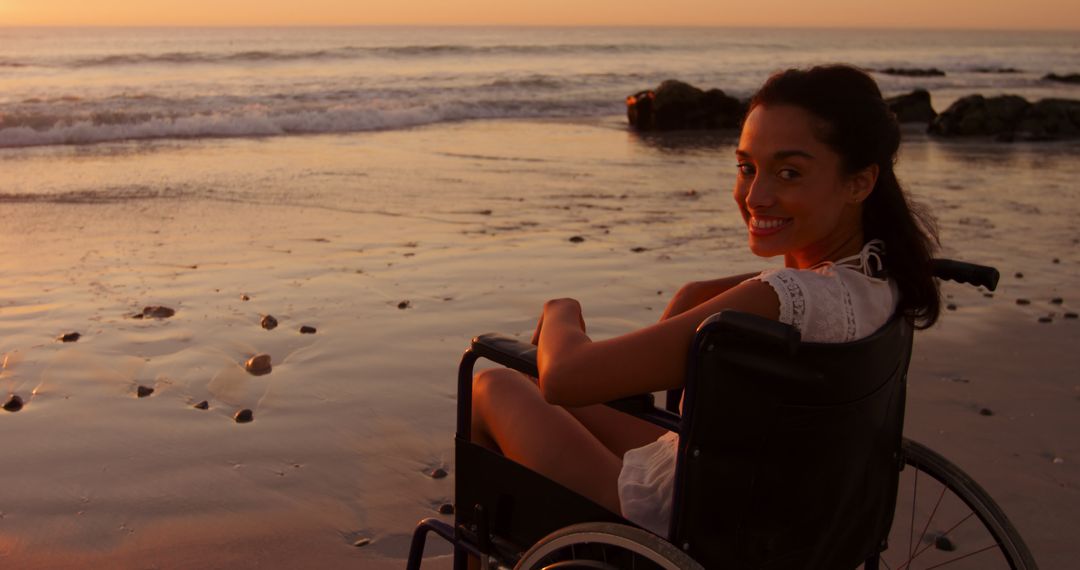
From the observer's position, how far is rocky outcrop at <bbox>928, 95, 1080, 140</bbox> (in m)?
16.6

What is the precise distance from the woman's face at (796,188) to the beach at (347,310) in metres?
1.78

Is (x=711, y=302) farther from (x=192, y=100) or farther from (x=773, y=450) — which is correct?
(x=192, y=100)

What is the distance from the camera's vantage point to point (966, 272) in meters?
2.24

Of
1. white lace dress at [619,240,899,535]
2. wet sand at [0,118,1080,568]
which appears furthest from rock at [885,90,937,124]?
white lace dress at [619,240,899,535]

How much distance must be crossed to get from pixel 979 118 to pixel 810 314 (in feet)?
54.0

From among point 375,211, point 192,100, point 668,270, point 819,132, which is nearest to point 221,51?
point 192,100

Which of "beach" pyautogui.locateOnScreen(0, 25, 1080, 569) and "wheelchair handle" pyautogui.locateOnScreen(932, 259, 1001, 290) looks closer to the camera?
"wheelchair handle" pyautogui.locateOnScreen(932, 259, 1001, 290)

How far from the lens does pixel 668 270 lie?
23.6ft

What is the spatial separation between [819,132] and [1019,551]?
1049 mm

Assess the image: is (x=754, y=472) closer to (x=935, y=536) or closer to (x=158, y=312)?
(x=935, y=536)

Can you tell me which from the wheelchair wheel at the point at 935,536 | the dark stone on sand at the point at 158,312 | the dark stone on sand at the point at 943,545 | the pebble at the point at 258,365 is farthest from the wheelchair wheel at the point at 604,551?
the dark stone on sand at the point at 158,312

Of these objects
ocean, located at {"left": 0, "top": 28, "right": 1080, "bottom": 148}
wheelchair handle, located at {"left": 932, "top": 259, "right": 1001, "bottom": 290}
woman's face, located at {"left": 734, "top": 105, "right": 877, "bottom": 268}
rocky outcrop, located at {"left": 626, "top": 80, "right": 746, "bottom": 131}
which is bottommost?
ocean, located at {"left": 0, "top": 28, "right": 1080, "bottom": 148}

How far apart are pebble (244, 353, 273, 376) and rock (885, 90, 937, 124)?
1617cm

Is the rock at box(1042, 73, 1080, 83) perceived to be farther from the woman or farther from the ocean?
the woman
